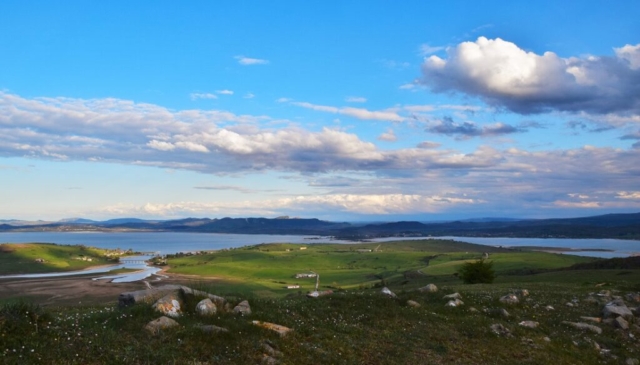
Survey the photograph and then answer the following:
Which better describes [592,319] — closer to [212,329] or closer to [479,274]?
[212,329]

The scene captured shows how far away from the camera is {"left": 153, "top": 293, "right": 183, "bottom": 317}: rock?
48.2 ft

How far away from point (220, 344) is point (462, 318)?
13.2 meters

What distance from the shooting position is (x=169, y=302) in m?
15.2

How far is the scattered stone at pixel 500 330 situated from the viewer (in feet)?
65.0

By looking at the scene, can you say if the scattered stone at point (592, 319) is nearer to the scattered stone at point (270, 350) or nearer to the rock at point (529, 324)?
the rock at point (529, 324)

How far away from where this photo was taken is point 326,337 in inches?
619

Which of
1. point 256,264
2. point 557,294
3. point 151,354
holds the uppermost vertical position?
point 151,354

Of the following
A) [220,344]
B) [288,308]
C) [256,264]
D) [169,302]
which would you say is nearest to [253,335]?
[220,344]

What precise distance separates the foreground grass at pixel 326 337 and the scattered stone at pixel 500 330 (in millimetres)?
310

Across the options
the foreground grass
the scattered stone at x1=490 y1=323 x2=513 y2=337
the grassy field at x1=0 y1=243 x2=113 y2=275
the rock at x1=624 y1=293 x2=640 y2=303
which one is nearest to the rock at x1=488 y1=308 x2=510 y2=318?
the foreground grass

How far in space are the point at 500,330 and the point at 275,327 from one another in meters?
10.8

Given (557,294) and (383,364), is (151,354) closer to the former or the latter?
(383,364)

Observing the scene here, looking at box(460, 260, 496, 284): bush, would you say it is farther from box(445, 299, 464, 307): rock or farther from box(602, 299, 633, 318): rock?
box(445, 299, 464, 307): rock

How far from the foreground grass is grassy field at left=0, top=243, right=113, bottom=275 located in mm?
152973
